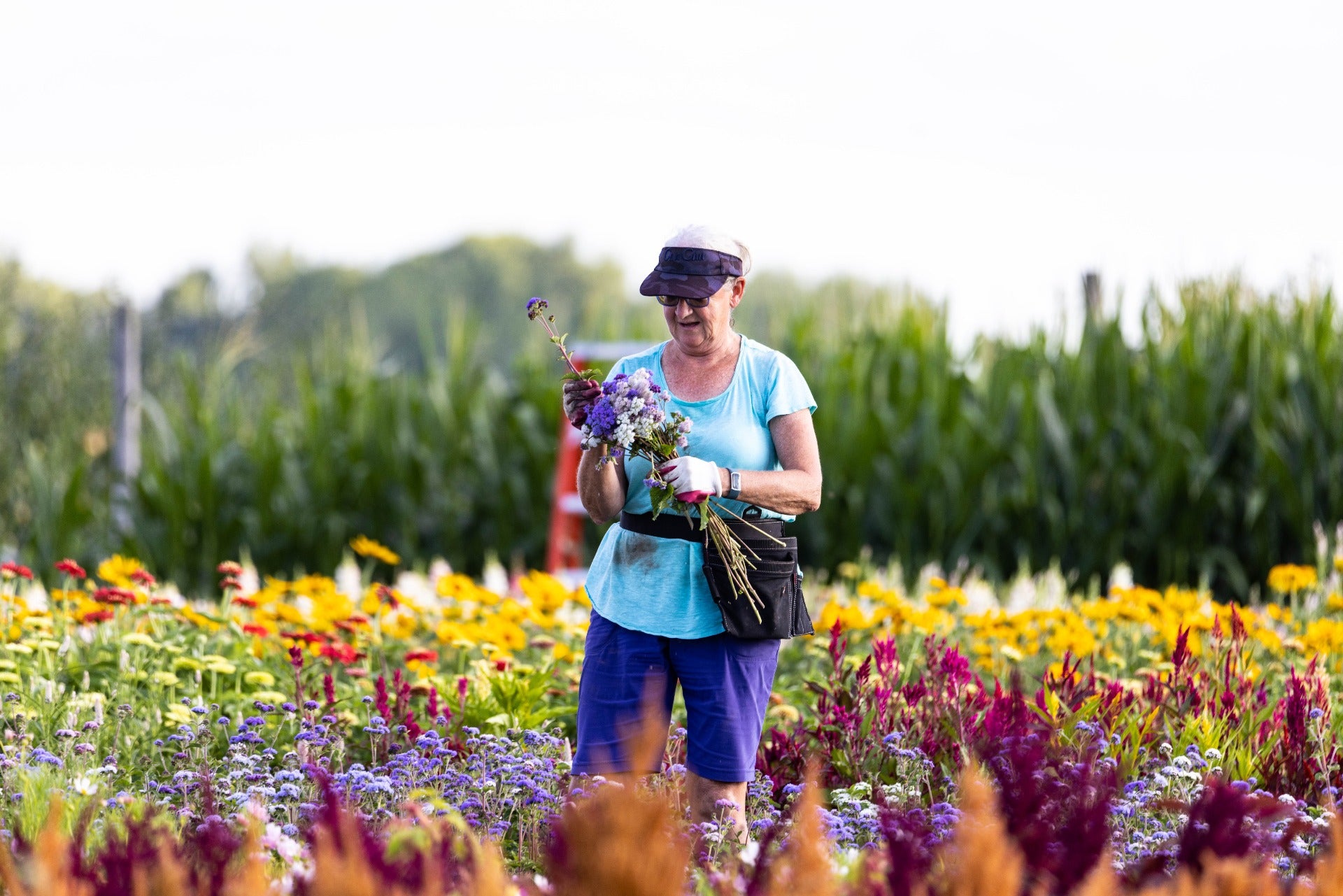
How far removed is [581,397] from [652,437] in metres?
0.19

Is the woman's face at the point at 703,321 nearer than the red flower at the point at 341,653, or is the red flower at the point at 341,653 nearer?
the woman's face at the point at 703,321

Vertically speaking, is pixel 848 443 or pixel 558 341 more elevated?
pixel 558 341

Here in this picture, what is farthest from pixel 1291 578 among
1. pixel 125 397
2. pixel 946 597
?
pixel 125 397

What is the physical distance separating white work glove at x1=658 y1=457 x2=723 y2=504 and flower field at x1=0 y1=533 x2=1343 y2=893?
0.68 meters

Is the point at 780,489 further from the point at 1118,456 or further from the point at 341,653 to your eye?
the point at 1118,456

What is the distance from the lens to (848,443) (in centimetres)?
741

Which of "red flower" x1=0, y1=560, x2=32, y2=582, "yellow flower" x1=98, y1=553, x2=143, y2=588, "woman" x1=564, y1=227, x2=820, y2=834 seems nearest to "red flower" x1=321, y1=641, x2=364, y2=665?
"yellow flower" x1=98, y1=553, x2=143, y2=588

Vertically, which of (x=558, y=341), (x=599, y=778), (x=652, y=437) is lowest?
(x=599, y=778)

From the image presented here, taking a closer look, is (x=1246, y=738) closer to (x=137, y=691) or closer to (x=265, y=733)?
(x=265, y=733)

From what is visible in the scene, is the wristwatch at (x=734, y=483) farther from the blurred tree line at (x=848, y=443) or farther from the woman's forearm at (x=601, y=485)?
the blurred tree line at (x=848, y=443)

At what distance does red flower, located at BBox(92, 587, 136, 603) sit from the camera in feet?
12.7

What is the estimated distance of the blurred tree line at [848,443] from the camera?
23.6 feet

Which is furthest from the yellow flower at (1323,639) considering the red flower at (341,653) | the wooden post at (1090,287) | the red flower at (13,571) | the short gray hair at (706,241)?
the wooden post at (1090,287)

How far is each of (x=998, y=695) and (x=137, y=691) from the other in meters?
2.49
